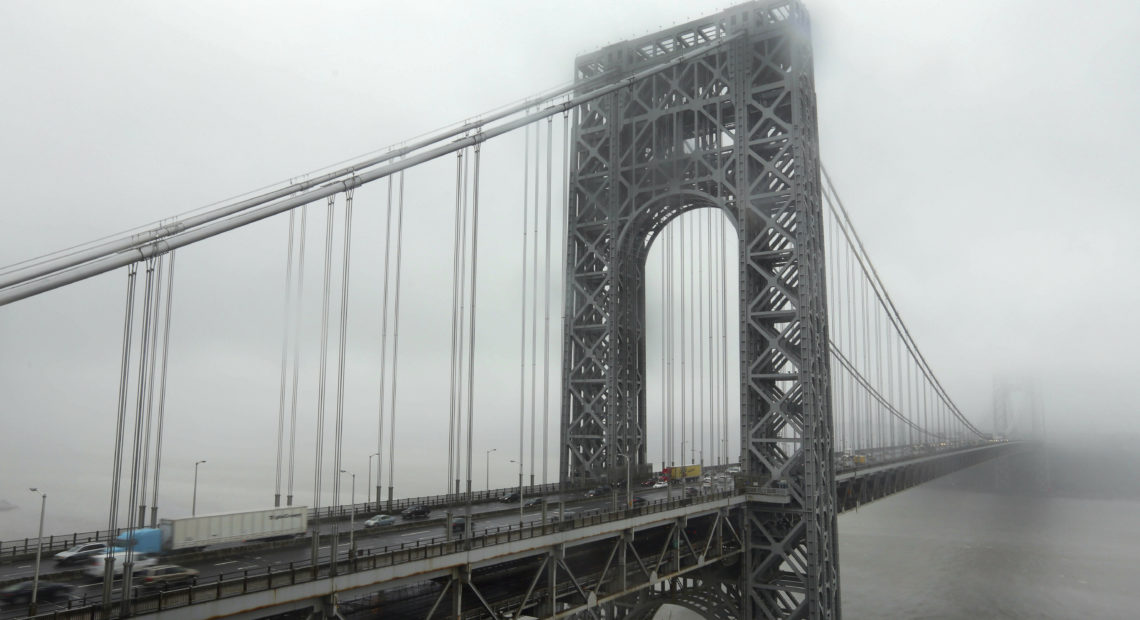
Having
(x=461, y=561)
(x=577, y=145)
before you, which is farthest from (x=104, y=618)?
(x=577, y=145)

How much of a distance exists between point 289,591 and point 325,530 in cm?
1014

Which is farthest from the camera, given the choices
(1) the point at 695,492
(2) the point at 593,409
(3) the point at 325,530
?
(2) the point at 593,409

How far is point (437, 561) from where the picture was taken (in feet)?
66.3

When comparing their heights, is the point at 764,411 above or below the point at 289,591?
above

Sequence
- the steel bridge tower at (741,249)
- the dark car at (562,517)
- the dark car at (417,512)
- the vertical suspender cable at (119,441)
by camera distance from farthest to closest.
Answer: the steel bridge tower at (741,249)
the dark car at (417,512)
the dark car at (562,517)
the vertical suspender cable at (119,441)

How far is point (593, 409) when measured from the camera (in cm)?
4406

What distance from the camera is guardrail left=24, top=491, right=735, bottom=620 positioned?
14297 mm

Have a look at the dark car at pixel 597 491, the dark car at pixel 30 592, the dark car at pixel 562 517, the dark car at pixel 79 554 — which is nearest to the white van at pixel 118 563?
the dark car at pixel 79 554

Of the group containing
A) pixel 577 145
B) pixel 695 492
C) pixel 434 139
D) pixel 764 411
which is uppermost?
pixel 577 145

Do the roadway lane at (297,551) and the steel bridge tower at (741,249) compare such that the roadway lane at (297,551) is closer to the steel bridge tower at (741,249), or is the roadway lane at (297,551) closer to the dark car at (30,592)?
the dark car at (30,592)

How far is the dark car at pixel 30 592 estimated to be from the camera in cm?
1662

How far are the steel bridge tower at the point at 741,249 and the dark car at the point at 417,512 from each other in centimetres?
1285

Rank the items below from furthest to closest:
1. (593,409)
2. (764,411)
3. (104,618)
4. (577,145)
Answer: (577,145) < (593,409) < (764,411) < (104,618)

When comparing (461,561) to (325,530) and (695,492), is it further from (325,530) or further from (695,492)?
(695,492)
